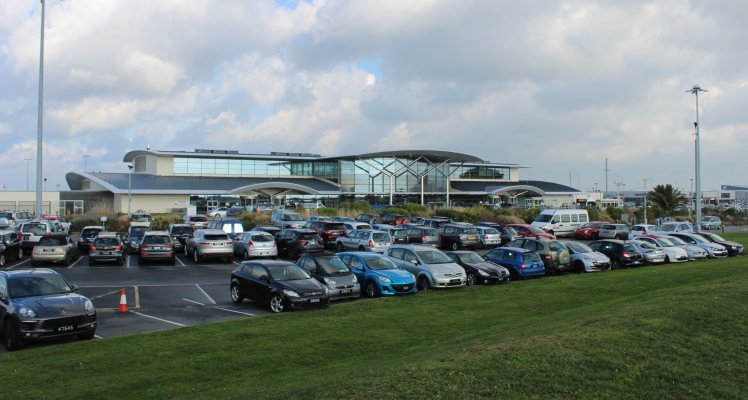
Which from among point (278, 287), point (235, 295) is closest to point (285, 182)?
point (235, 295)

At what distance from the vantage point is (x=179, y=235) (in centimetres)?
3219

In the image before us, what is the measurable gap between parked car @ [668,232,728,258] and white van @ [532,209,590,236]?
41.7ft

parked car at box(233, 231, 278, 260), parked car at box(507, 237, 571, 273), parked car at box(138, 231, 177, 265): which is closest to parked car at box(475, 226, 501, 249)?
parked car at box(507, 237, 571, 273)

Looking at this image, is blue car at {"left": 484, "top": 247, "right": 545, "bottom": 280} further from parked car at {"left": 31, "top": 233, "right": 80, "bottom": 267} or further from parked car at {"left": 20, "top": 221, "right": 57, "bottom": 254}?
parked car at {"left": 20, "top": 221, "right": 57, "bottom": 254}

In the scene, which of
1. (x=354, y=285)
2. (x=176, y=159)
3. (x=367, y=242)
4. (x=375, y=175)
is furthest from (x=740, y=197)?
(x=354, y=285)

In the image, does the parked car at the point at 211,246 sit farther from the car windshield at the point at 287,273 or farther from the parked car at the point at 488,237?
the parked car at the point at 488,237

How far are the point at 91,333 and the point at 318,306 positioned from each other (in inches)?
215

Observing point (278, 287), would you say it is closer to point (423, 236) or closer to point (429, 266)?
point (429, 266)

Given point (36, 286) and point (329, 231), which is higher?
point (329, 231)

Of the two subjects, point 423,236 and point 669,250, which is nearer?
point 669,250

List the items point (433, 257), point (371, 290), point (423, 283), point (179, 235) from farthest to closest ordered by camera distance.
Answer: point (179, 235) → point (433, 257) → point (423, 283) → point (371, 290)

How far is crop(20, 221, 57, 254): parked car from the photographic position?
3029 cm

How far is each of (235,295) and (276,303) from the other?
223 cm

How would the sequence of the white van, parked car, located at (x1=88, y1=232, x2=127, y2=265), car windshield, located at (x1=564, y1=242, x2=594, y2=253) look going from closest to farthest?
car windshield, located at (x1=564, y1=242, x2=594, y2=253), parked car, located at (x1=88, y1=232, x2=127, y2=265), the white van
